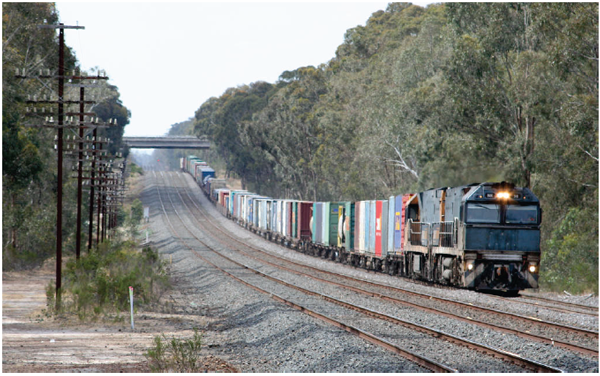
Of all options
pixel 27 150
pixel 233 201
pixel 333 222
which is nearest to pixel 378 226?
pixel 333 222

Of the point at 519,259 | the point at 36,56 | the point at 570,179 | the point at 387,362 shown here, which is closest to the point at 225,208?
the point at 36,56

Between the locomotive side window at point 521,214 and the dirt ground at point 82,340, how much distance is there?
9.27 m

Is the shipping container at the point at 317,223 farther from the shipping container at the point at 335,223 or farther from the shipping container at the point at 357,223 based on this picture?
the shipping container at the point at 357,223

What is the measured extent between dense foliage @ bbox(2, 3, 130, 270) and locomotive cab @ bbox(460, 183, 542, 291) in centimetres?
2159

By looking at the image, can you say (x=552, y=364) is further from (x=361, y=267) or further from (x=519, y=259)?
(x=361, y=267)

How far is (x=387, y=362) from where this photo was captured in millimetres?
13023

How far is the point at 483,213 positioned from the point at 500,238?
0.91 m

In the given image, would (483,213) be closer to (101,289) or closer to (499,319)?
(499,319)

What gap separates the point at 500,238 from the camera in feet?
65.5

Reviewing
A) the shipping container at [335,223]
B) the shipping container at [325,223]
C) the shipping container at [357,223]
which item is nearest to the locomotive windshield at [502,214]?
the shipping container at [357,223]

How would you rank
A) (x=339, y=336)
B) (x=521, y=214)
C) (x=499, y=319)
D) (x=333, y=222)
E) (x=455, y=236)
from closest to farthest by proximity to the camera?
(x=339, y=336), (x=499, y=319), (x=521, y=214), (x=455, y=236), (x=333, y=222)

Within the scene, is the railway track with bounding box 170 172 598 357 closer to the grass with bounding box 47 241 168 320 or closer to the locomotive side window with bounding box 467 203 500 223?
the locomotive side window with bounding box 467 203 500 223

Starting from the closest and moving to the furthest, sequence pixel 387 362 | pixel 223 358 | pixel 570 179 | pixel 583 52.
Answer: pixel 387 362 < pixel 223 358 < pixel 583 52 < pixel 570 179

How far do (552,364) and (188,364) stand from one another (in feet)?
23.2
